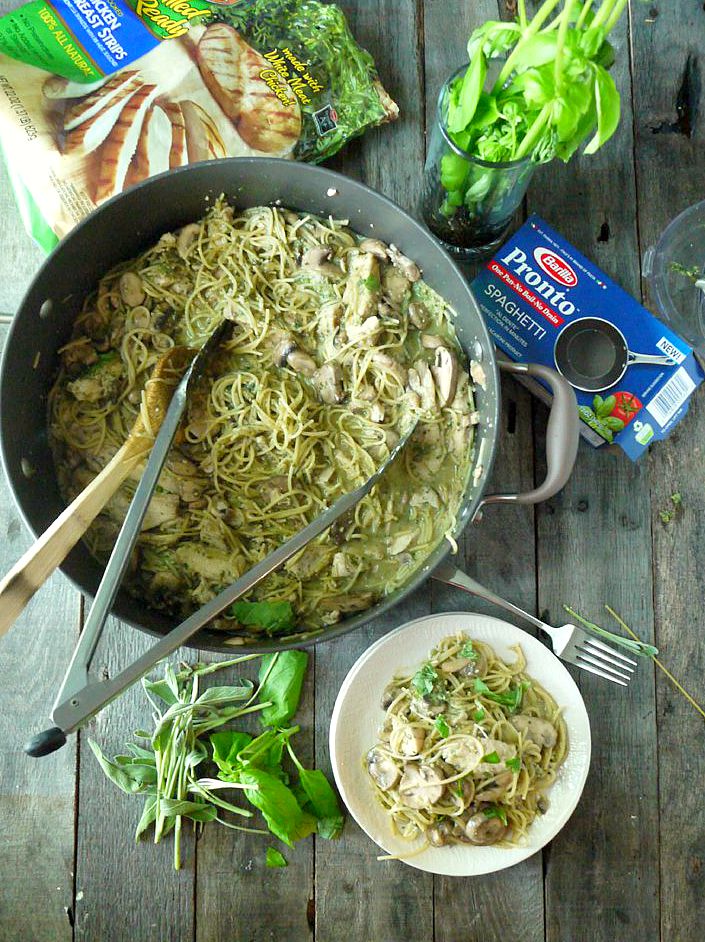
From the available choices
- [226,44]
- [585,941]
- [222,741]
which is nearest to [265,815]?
[222,741]

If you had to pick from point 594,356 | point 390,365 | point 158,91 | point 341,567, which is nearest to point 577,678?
point 341,567

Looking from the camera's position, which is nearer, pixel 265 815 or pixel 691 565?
pixel 265 815

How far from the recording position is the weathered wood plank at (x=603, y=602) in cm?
248

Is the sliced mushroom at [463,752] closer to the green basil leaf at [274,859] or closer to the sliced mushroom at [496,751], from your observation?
the sliced mushroom at [496,751]

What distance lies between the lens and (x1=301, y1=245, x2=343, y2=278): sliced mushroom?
225 centimetres

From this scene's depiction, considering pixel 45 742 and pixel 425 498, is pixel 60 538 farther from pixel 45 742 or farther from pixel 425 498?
pixel 425 498

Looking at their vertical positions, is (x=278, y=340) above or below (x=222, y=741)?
above

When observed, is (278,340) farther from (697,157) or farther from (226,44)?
(697,157)

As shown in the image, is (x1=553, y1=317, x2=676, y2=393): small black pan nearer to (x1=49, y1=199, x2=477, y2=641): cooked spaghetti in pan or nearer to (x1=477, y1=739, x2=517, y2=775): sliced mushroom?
(x1=49, y1=199, x2=477, y2=641): cooked spaghetti in pan

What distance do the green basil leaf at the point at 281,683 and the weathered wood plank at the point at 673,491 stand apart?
111 centimetres

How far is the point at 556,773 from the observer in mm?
2361

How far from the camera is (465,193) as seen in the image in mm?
2203

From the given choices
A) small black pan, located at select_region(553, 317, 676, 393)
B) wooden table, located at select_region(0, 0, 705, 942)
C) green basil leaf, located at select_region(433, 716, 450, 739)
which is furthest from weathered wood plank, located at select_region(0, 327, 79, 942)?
small black pan, located at select_region(553, 317, 676, 393)

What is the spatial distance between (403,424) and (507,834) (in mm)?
1184
